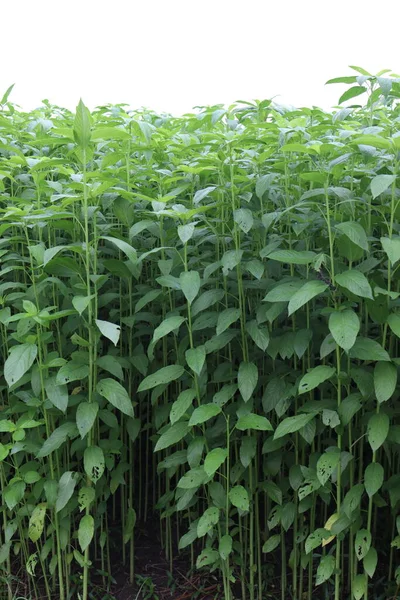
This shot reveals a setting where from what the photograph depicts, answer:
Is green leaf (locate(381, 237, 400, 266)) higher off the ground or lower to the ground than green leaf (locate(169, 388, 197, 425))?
higher

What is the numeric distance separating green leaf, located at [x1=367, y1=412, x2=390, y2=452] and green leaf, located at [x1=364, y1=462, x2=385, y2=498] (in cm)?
11

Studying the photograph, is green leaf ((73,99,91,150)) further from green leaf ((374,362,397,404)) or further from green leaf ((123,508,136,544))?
green leaf ((123,508,136,544))

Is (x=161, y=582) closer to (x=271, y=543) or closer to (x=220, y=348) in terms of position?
(x=271, y=543)

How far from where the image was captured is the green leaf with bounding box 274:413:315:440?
256 cm

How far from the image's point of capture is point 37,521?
2959 mm

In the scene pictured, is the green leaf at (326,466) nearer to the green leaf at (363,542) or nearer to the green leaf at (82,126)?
the green leaf at (363,542)

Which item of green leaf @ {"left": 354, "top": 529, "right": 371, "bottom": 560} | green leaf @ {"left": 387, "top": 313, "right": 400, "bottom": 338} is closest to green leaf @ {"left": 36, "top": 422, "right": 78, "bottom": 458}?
green leaf @ {"left": 354, "top": 529, "right": 371, "bottom": 560}

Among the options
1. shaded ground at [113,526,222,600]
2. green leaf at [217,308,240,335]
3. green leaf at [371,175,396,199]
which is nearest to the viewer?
green leaf at [371,175,396,199]

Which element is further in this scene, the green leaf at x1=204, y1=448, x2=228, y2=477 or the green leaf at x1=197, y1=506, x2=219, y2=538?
the green leaf at x1=197, y1=506, x2=219, y2=538

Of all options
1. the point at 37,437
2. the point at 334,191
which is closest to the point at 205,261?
the point at 334,191

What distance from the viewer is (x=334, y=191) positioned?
2508 mm

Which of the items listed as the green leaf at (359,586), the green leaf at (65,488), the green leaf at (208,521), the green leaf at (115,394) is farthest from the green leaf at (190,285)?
the green leaf at (359,586)

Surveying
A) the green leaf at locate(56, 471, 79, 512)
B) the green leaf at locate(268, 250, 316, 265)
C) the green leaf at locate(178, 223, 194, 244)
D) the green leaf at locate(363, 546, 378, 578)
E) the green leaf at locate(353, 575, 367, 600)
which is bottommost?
the green leaf at locate(353, 575, 367, 600)

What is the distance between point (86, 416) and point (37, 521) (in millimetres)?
604
